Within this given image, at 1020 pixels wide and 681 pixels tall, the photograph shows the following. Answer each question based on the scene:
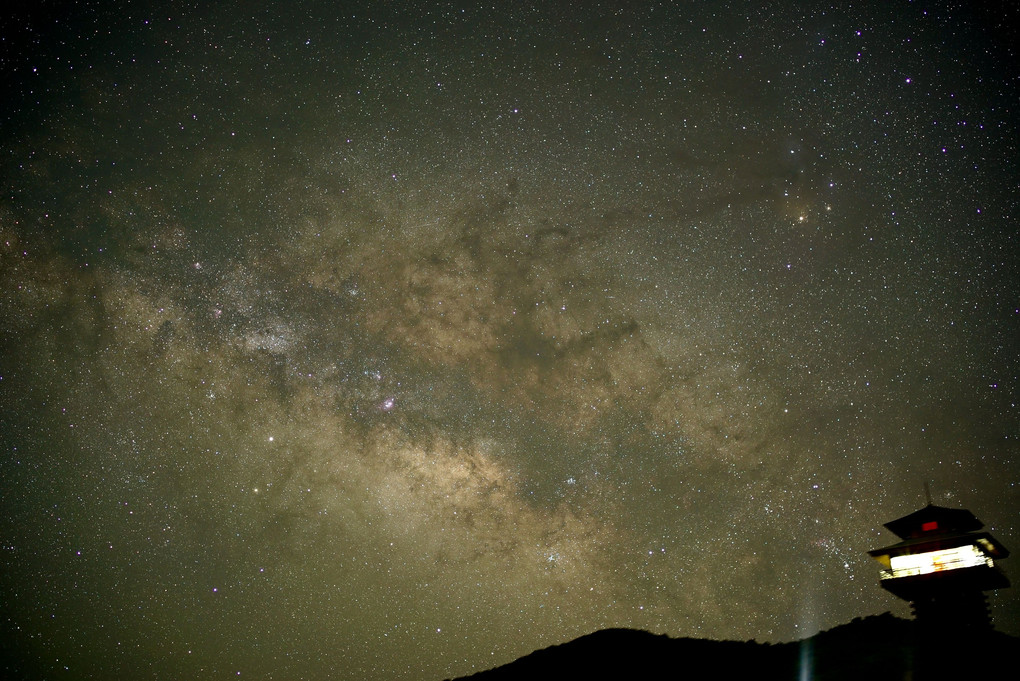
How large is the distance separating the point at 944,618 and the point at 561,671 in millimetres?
11193

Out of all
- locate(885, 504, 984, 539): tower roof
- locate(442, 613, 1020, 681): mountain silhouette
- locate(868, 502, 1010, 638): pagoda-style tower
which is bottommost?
locate(442, 613, 1020, 681): mountain silhouette

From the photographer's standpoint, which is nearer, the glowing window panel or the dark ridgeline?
the dark ridgeline

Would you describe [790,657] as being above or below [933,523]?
below

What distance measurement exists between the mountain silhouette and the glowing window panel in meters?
3.12

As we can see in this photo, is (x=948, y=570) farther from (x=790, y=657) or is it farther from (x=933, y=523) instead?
(x=790, y=657)

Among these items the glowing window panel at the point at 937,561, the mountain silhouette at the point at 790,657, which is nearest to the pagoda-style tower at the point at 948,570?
the glowing window panel at the point at 937,561

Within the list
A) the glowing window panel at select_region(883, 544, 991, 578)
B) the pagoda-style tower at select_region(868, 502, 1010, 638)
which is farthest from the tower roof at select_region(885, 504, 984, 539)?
the glowing window panel at select_region(883, 544, 991, 578)

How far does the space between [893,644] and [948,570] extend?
5.63 metres

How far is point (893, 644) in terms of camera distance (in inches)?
498

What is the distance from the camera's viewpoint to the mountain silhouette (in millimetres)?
11195

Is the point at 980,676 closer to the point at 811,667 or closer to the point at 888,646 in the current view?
the point at 888,646

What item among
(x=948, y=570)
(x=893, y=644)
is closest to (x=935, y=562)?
(x=948, y=570)

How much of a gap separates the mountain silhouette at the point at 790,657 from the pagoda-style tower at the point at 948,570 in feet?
10.2

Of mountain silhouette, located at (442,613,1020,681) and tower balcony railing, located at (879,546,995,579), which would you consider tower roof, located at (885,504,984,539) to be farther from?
mountain silhouette, located at (442,613,1020,681)
